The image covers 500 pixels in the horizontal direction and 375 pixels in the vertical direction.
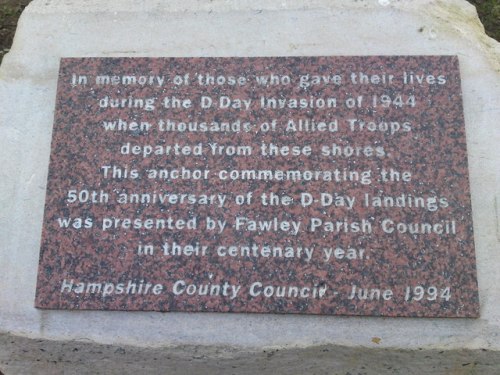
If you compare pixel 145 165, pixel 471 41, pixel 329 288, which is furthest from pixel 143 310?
pixel 471 41

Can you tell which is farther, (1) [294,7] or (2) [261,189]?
(1) [294,7]

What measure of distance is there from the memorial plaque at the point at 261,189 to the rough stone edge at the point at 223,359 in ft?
0.56

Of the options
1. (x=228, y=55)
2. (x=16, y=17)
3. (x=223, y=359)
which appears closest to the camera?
(x=223, y=359)

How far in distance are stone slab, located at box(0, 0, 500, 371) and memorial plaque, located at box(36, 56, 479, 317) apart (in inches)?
3.1

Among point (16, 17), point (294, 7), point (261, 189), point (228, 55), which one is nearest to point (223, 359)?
point (261, 189)

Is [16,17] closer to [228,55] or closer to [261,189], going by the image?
[228,55]

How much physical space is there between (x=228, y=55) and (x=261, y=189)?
73cm

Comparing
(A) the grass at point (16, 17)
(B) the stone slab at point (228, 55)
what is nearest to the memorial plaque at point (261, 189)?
(B) the stone slab at point (228, 55)

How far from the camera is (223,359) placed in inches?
92.7

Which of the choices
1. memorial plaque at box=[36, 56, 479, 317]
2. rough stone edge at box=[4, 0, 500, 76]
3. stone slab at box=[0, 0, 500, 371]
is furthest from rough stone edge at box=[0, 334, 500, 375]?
rough stone edge at box=[4, 0, 500, 76]

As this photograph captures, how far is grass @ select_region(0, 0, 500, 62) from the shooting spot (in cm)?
372

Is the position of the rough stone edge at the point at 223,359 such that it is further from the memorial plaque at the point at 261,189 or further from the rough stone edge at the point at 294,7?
the rough stone edge at the point at 294,7

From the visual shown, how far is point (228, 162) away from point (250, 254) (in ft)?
1.41

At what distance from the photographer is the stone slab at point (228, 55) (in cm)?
235
